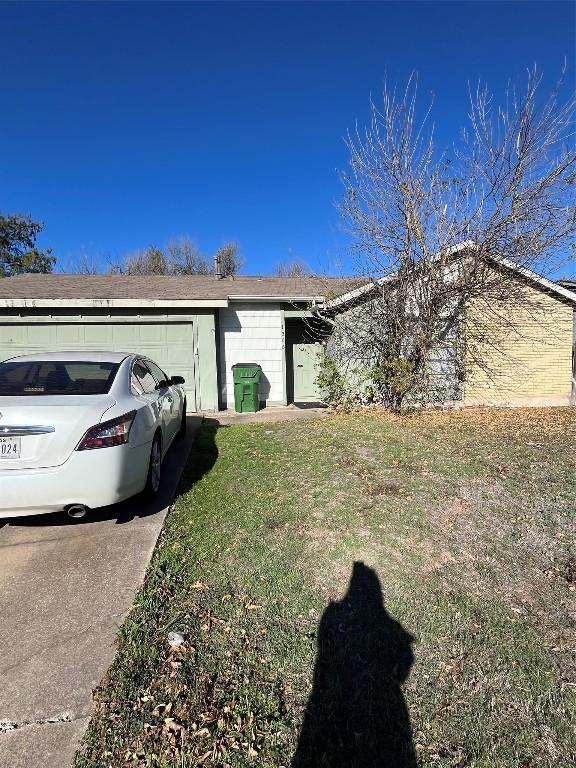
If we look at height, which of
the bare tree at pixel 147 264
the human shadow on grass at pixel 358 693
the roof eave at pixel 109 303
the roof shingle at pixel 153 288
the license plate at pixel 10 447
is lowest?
the human shadow on grass at pixel 358 693

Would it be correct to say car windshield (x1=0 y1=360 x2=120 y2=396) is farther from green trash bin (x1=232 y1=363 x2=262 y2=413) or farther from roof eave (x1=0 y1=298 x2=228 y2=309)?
green trash bin (x1=232 y1=363 x2=262 y2=413)

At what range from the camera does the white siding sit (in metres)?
10.4

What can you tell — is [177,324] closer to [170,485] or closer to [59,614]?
[170,485]

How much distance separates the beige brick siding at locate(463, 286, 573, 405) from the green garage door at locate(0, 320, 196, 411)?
661cm

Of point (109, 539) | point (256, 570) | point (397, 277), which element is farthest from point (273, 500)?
point (397, 277)

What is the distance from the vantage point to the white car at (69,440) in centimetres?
323

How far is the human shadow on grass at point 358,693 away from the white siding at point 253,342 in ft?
26.2

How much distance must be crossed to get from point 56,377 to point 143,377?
3.37ft

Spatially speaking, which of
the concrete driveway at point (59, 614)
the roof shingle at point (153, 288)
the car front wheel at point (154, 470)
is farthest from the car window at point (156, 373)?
the roof shingle at point (153, 288)

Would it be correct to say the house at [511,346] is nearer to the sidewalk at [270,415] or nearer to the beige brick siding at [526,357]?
the beige brick siding at [526,357]

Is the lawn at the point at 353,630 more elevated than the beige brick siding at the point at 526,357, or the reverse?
the beige brick siding at the point at 526,357

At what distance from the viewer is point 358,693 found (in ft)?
6.86

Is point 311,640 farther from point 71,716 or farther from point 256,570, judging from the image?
point 71,716

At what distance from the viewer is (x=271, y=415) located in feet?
31.2
